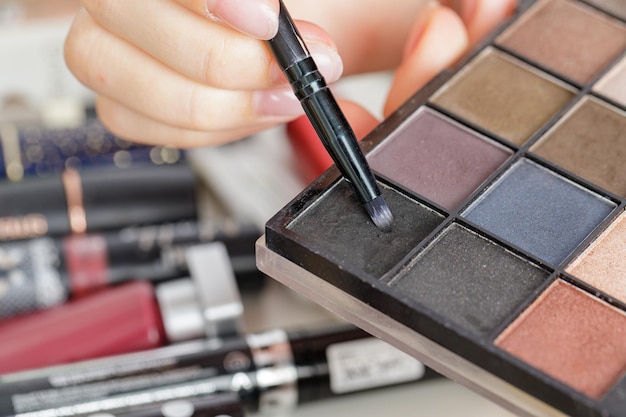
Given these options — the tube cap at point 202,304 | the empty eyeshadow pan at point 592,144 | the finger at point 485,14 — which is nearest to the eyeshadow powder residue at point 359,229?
the empty eyeshadow pan at point 592,144

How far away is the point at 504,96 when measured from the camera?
62cm

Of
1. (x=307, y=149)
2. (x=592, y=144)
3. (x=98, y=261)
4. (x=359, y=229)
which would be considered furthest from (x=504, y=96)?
(x=98, y=261)

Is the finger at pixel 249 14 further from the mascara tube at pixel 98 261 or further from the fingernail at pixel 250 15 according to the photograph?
the mascara tube at pixel 98 261

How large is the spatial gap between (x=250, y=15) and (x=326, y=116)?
70 mm

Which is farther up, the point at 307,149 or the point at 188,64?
the point at 188,64

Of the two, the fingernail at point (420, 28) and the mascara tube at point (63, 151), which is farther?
the mascara tube at point (63, 151)

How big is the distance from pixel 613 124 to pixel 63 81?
2.21 ft

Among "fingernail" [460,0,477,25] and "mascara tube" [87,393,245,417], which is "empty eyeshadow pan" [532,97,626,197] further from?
"mascara tube" [87,393,245,417]

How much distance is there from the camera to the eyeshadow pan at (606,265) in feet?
1.68

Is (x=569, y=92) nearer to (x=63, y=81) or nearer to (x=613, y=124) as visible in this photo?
(x=613, y=124)

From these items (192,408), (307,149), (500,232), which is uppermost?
(500,232)

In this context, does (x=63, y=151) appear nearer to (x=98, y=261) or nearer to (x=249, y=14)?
(x=98, y=261)

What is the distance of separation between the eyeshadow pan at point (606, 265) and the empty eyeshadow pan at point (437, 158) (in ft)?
0.26

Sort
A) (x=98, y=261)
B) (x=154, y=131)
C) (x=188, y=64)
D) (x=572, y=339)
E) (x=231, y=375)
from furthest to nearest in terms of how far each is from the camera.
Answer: (x=98, y=261), (x=231, y=375), (x=154, y=131), (x=188, y=64), (x=572, y=339)
